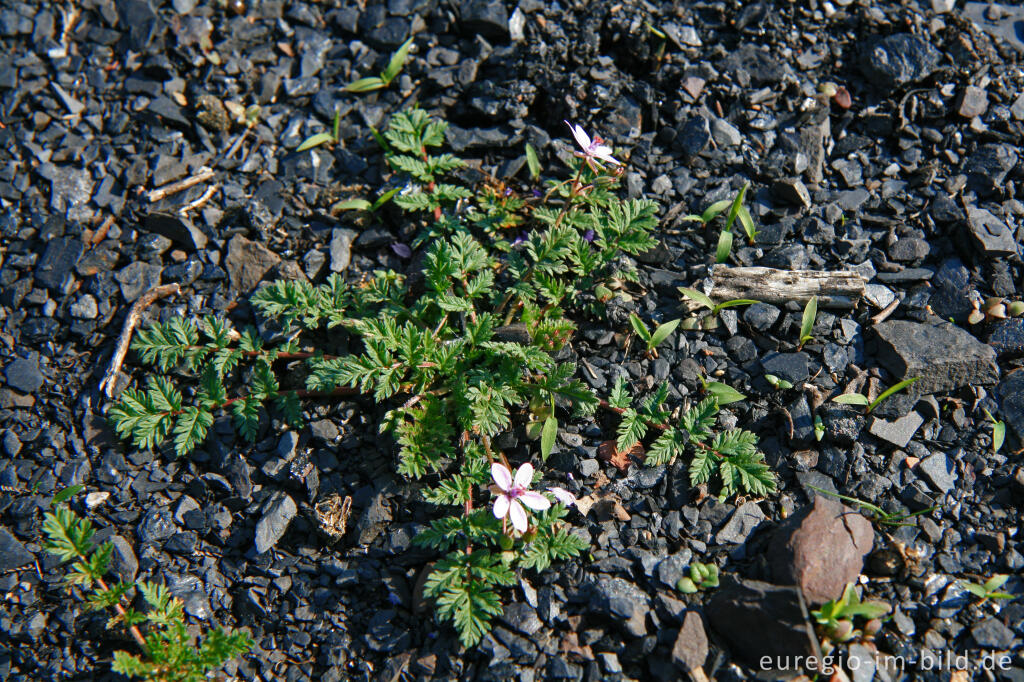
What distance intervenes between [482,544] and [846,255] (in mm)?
2344

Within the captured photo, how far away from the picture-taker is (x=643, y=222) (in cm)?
345

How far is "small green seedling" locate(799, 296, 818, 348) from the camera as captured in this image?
3311 millimetres

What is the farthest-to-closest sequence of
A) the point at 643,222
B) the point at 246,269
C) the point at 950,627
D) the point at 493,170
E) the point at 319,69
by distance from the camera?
the point at 319,69 < the point at 493,170 < the point at 246,269 < the point at 643,222 < the point at 950,627

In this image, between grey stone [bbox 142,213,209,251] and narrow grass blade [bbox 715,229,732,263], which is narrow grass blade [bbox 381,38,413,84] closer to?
grey stone [bbox 142,213,209,251]

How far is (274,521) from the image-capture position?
3.09 meters

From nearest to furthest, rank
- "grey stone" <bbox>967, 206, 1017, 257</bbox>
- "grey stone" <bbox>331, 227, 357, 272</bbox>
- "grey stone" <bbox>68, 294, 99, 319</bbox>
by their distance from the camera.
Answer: "grey stone" <bbox>967, 206, 1017, 257</bbox>, "grey stone" <bbox>68, 294, 99, 319</bbox>, "grey stone" <bbox>331, 227, 357, 272</bbox>

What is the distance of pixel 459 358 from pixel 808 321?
1.66m

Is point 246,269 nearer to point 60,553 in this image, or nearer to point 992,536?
point 60,553

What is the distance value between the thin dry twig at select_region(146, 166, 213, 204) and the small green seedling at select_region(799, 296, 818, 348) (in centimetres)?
330

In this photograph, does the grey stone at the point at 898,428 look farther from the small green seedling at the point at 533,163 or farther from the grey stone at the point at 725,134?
the small green seedling at the point at 533,163

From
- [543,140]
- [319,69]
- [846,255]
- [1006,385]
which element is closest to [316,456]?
[543,140]

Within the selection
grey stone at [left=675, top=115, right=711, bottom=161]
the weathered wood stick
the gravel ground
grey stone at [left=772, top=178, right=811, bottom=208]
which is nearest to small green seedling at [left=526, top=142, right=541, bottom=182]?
the gravel ground

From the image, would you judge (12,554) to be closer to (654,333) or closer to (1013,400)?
(654,333)

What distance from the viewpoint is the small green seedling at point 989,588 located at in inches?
107
